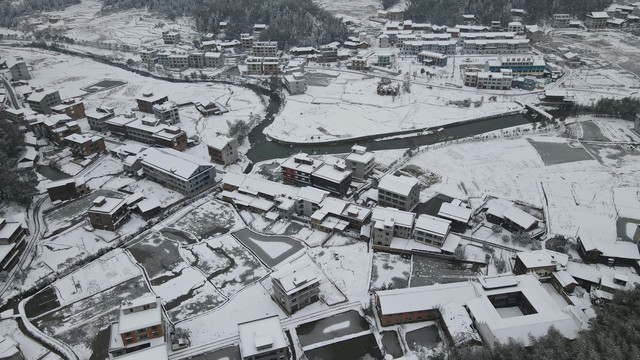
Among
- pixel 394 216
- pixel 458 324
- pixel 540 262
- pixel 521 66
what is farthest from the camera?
pixel 521 66

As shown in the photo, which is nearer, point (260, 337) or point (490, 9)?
point (260, 337)

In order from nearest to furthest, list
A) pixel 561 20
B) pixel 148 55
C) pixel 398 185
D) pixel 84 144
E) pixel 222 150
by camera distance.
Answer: pixel 398 185, pixel 222 150, pixel 84 144, pixel 148 55, pixel 561 20

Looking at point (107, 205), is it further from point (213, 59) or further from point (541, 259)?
point (213, 59)

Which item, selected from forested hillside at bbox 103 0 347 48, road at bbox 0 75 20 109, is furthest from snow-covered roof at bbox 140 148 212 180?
forested hillside at bbox 103 0 347 48

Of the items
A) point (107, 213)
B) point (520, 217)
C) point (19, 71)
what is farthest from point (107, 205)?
point (19, 71)

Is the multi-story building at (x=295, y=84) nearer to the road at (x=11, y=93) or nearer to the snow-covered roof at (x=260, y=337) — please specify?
the road at (x=11, y=93)

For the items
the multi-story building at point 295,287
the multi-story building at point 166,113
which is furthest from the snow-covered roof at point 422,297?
the multi-story building at point 166,113

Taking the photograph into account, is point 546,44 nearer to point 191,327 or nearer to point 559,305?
point 559,305
